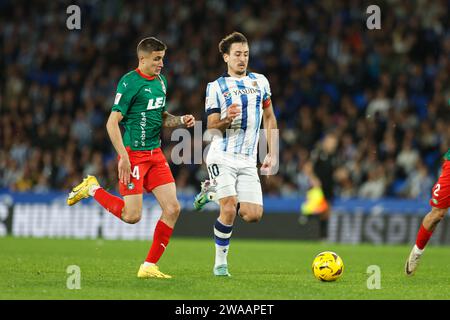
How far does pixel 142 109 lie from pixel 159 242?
1.41 metres

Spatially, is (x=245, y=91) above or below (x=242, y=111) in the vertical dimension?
above

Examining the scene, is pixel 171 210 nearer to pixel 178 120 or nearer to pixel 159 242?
pixel 159 242

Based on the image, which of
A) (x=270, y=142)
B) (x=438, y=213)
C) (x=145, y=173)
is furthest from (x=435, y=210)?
(x=145, y=173)

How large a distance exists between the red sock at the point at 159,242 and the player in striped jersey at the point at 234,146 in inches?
22.4

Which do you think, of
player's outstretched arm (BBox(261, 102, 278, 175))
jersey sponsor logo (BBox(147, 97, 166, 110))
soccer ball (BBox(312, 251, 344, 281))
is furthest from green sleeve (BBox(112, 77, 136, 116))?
soccer ball (BBox(312, 251, 344, 281))

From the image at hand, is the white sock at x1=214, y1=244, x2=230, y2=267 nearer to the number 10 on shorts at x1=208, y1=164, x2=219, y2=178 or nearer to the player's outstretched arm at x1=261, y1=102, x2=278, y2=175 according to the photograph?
the number 10 on shorts at x1=208, y1=164, x2=219, y2=178

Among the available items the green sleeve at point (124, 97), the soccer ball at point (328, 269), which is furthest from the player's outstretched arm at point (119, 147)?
the soccer ball at point (328, 269)

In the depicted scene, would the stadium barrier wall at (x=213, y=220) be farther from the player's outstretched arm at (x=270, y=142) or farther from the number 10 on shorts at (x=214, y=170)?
the number 10 on shorts at (x=214, y=170)

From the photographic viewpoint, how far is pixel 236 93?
997 centimetres

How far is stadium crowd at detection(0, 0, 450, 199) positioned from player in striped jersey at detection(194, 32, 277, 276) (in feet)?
32.6

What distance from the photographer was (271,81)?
22.9m

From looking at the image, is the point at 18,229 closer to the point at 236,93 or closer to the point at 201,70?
the point at 201,70

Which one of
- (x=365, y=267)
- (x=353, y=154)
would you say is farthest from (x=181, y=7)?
(x=365, y=267)
